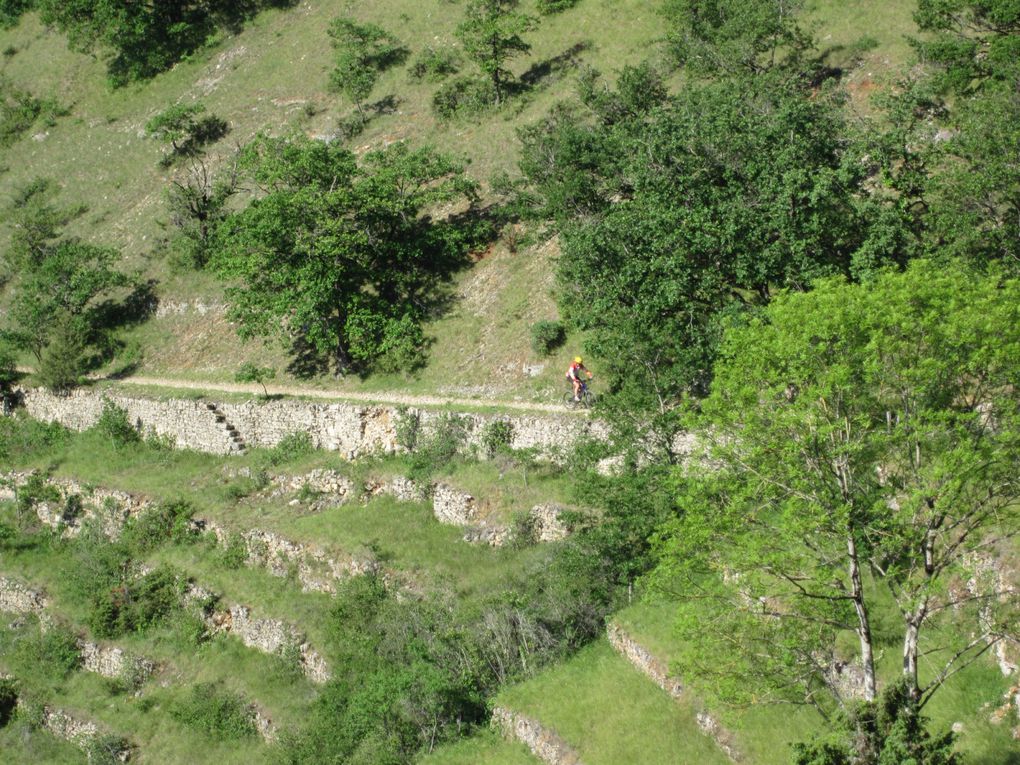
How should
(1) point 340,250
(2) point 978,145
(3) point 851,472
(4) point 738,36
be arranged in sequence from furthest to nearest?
(4) point 738,36, (1) point 340,250, (2) point 978,145, (3) point 851,472

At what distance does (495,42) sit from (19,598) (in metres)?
34.9

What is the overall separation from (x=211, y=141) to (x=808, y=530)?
2068 inches

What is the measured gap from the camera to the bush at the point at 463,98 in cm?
5125

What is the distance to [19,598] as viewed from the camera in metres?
38.1

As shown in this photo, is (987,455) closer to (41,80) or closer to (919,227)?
(919,227)

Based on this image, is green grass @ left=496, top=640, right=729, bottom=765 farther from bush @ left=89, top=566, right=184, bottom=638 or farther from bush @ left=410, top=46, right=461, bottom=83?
bush @ left=410, top=46, right=461, bottom=83

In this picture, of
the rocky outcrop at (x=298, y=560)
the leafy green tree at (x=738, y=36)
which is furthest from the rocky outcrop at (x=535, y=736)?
the leafy green tree at (x=738, y=36)

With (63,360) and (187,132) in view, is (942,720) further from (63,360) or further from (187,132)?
(187,132)

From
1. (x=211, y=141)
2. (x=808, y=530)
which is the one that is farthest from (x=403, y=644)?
(x=211, y=141)

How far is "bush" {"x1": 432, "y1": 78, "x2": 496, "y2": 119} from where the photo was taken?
2018 inches

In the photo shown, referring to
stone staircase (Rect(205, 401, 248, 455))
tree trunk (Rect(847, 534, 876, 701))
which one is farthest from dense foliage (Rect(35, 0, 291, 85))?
tree trunk (Rect(847, 534, 876, 701))

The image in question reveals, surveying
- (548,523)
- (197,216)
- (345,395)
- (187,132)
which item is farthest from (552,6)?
(548,523)

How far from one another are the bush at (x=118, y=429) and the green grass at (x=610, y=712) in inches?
1017

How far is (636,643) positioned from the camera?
79.7ft
